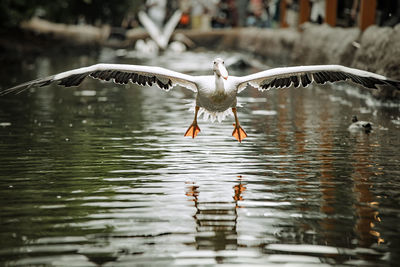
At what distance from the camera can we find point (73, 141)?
10.3m

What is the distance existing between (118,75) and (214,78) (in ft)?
4.20

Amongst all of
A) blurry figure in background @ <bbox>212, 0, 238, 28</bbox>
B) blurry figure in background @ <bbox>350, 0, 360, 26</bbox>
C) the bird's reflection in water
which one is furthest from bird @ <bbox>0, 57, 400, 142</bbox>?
blurry figure in background @ <bbox>212, 0, 238, 28</bbox>

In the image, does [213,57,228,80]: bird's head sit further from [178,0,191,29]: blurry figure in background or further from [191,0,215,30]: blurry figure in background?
[191,0,215,30]: blurry figure in background

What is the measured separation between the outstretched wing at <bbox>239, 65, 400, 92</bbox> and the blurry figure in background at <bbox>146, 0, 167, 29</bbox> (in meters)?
40.7

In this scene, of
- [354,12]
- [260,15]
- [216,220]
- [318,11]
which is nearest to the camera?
[216,220]

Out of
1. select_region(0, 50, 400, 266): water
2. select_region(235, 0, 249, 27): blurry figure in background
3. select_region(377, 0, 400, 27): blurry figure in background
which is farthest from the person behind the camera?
select_region(235, 0, 249, 27): blurry figure in background

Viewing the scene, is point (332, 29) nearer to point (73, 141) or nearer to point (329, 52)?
point (329, 52)

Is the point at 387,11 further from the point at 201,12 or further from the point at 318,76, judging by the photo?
the point at 201,12

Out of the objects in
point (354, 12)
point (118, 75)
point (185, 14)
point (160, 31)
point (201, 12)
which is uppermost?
point (201, 12)

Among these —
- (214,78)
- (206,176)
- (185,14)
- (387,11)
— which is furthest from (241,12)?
(206,176)

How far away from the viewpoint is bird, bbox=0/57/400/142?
943 cm

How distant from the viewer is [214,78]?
9.51 m

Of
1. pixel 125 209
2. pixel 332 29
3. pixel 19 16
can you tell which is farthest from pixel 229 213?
pixel 19 16

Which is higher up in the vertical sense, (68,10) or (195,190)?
(68,10)
